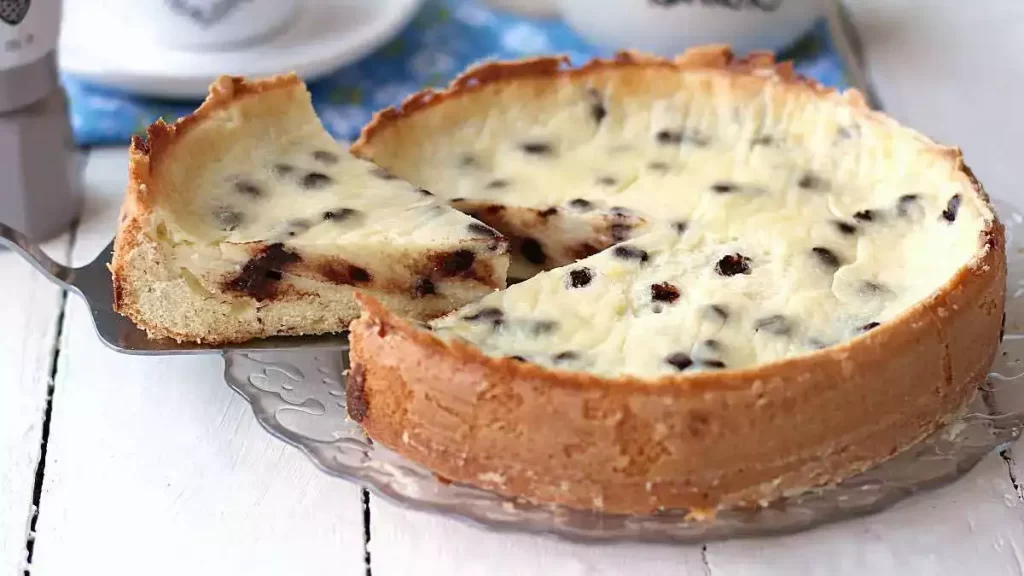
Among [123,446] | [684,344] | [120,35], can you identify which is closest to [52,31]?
[120,35]

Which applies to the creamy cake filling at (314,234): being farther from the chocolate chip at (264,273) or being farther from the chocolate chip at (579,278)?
the chocolate chip at (579,278)

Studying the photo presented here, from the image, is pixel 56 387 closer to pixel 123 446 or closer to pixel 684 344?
pixel 123 446

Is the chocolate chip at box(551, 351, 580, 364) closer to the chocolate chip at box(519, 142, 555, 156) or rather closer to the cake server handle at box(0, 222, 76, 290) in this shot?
the chocolate chip at box(519, 142, 555, 156)

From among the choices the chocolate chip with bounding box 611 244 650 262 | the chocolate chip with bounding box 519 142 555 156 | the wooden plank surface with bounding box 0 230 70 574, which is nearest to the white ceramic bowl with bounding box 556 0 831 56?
the chocolate chip with bounding box 519 142 555 156

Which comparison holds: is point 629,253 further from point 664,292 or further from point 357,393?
point 357,393

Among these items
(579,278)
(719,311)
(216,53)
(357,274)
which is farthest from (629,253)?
(216,53)

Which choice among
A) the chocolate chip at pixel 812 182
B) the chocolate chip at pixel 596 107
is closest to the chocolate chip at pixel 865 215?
the chocolate chip at pixel 812 182
